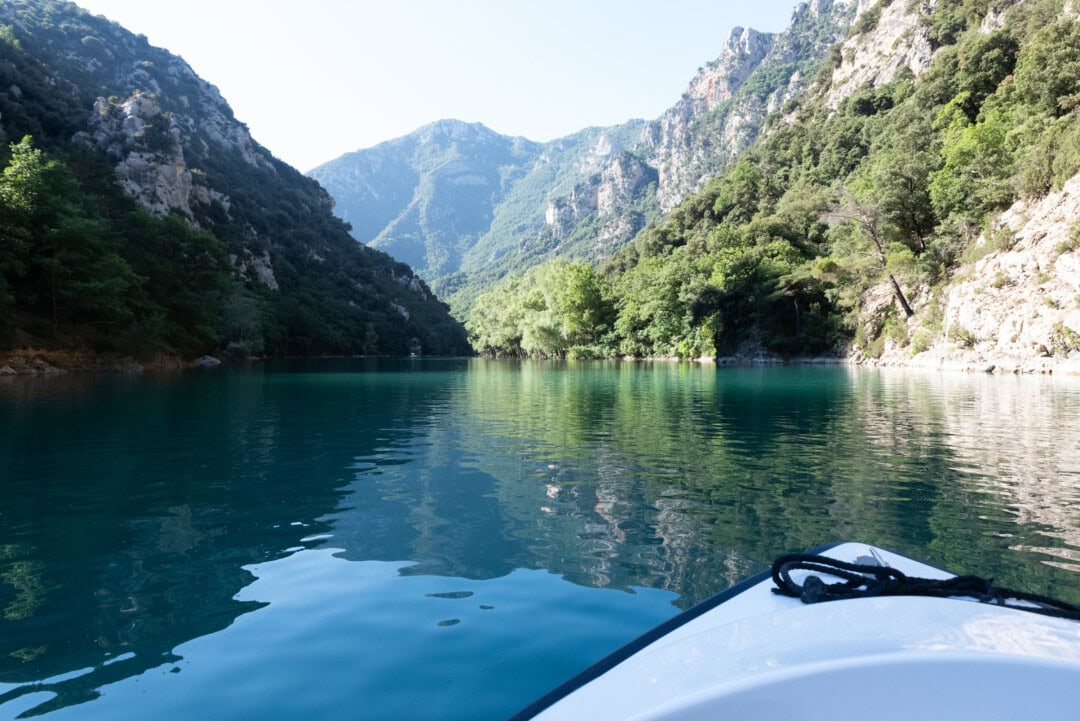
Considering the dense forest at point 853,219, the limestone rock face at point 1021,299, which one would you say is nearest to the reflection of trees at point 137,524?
the limestone rock face at point 1021,299

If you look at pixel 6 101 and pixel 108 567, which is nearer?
pixel 108 567

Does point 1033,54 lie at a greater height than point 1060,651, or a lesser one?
greater

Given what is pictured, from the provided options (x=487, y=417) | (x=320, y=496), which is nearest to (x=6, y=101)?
(x=487, y=417)

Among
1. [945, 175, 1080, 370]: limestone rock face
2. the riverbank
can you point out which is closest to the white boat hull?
[945, 175, 1080, 370]: limestone rock face

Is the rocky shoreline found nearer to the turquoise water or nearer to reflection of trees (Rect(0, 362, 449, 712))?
reflection of trees (Rect(0, 362, 449, 712))

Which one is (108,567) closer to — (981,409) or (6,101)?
(981,409)

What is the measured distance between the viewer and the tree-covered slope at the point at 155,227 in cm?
3791

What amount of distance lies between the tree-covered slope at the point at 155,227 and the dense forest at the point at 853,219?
27.9 m

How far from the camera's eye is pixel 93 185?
2062 inches

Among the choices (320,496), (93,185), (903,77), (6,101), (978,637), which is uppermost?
(903,77)

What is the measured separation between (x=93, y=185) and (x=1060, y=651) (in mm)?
66151

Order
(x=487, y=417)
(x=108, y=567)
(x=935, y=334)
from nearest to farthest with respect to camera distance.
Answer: (x=108, y=567), (x=487, y=417), (x=935, y=334)

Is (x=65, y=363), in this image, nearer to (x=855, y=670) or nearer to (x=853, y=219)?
(x=855, y=670)

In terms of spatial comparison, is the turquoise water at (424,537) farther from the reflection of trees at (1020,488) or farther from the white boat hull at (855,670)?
the white boat hull at (855,670)
